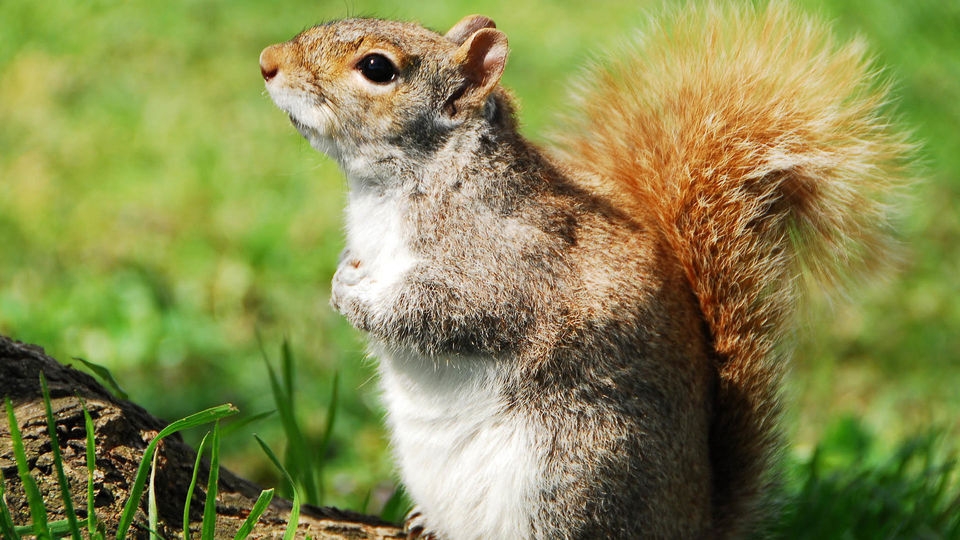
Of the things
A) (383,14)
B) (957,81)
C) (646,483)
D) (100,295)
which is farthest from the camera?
(383,14)

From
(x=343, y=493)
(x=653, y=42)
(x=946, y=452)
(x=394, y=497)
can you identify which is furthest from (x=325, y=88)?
(x=946, y=452)

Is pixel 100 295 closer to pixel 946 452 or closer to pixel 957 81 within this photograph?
pixel 946 452

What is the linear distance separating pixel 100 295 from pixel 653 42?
1761 millimetres

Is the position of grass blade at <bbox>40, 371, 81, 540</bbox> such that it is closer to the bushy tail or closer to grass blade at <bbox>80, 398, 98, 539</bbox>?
grass blade at <bbox>80, 398, 98, 539</bbox>

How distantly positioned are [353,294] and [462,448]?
0.33 metres

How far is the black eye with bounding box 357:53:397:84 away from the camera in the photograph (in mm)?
1919

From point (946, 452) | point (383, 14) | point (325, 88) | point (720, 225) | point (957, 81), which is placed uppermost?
point (383, 14)

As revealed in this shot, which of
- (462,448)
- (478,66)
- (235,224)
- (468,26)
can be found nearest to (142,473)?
(462,448)

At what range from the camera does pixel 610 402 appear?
1748 millimetres

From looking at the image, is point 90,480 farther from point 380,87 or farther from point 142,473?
point 380,87

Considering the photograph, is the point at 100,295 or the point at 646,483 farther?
the point at 100,295

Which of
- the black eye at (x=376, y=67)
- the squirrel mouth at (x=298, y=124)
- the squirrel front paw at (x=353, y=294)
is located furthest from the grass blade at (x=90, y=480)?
the black eye at (x=376, y=67)

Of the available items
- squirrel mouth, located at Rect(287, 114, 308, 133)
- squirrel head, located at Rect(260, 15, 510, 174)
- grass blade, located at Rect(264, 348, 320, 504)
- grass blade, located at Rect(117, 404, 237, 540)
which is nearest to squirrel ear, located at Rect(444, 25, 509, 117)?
squirrel head, located at Rect(260, 15, 510, 174)

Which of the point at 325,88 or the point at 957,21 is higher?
the point at 957,21
